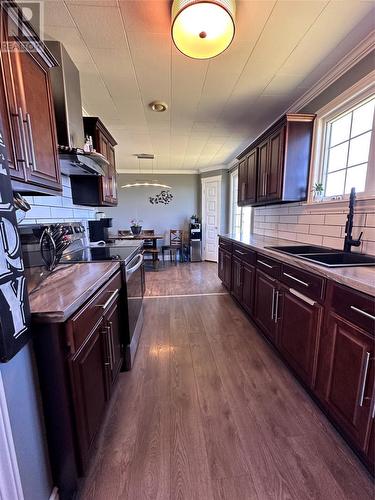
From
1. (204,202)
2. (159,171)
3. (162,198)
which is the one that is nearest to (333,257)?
(204,202)

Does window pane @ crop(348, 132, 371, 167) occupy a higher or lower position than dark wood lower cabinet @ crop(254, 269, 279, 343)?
higher

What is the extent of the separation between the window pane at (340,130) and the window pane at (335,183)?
12.0 inches

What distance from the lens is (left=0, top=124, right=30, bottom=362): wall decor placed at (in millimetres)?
645

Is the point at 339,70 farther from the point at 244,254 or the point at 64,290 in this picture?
the point at 64,290

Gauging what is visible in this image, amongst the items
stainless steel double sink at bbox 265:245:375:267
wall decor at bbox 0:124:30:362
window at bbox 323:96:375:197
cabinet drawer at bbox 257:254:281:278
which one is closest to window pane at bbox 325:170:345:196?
window at bbox 323:96:375:197

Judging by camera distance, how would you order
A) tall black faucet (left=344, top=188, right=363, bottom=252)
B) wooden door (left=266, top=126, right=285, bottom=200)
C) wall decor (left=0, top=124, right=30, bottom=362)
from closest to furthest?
1. wall decor (left=0, top=124, right=30, bottom=362)
2. tall black faucet (left=344, top=188, right=363, bottom=252)
3. wooden door (left=266, top=126, right=285, bottom=200)

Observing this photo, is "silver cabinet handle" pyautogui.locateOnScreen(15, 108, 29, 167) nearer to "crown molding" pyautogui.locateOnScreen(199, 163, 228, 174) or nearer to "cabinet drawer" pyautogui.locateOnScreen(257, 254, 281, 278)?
"cabinet drawer" pyautogui.locateOnScreen(257, 254, 281, 278)

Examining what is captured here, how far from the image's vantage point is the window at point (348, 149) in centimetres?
177

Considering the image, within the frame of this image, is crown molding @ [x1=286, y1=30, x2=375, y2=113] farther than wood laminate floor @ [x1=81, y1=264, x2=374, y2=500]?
Yes

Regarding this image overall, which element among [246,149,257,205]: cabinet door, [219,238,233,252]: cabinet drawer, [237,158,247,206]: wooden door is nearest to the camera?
[246,149,257,205]: cabinet door

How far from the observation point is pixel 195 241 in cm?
591

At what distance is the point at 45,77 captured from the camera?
121cm

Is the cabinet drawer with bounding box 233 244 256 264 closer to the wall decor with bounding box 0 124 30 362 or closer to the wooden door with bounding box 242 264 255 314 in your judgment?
the wooden door with bounding box 242 264 255 314

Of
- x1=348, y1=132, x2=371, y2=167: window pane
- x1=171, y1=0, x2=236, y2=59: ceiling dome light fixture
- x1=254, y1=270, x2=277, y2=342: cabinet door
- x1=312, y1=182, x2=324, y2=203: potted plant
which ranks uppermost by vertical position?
x1=171, y1=0, x2=236, y2=59: ceiling dome light fixture
